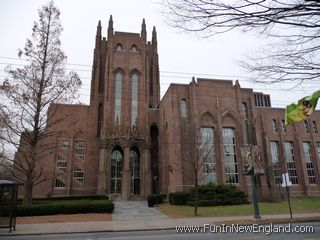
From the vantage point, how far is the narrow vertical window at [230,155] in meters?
34.9

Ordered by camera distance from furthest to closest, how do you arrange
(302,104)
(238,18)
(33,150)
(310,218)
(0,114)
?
(33,150) < (0,114) < (310,218) < (238,18) < (302,104)

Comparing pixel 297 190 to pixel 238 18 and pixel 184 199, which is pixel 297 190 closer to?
pixel 184 199

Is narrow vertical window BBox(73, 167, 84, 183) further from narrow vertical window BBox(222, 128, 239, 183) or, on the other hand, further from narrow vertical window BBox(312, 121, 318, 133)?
narrow vertical window BBox(312, 121, 318, 133)

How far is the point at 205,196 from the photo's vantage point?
2775cm

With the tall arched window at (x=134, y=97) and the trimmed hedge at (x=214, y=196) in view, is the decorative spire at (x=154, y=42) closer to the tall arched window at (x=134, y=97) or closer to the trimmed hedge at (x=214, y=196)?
the tall arched window at (x=134, y=97)

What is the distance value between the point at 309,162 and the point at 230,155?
16.3 metres

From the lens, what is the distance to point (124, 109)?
43562 millimetres

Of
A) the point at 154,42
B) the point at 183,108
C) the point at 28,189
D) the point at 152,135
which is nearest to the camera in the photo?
the point at 28,189

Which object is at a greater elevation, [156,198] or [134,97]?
[134,97]

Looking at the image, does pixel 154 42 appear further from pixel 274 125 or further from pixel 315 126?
pixel 315 126

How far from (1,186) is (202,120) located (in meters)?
26.2

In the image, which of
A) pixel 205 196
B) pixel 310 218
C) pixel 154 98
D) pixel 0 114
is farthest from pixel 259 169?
pixel 154 98

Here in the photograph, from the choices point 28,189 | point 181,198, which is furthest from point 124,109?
point 28,189

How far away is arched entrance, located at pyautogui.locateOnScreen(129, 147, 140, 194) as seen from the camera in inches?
1626
